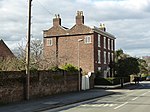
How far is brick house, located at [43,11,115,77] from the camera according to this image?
5569cm

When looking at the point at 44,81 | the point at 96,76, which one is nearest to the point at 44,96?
the point at 44,81

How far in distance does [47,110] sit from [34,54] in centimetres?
2008

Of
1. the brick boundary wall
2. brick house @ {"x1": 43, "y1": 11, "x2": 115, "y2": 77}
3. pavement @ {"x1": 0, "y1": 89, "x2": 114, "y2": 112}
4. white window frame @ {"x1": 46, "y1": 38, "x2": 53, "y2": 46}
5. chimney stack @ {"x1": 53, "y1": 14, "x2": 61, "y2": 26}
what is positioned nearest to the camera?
pavement @ {"x1": 0, "y1": 89, "x2": 114, "y2": 112}

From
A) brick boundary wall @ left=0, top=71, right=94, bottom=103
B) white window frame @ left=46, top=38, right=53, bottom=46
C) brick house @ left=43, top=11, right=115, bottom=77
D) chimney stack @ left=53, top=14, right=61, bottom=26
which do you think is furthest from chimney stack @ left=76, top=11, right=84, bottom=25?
brick boundary wall @ left=0, top=71, right=94, bottom=103

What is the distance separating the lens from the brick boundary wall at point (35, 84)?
21.6 metres

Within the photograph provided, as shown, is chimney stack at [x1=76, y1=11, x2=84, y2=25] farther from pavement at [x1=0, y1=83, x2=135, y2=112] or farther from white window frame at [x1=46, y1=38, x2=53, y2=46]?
pavement at [x1=0, y1=83, x2=135, y2=112]

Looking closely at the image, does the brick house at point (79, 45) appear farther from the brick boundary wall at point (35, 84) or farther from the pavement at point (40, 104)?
the pavement at point (40, 104)

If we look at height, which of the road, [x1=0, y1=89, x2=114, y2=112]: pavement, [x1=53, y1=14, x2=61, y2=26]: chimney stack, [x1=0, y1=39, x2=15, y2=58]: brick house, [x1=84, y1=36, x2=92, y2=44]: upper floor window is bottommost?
the road

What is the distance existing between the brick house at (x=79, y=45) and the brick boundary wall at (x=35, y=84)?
18.4 m

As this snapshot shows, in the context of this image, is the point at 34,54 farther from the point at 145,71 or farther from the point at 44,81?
the point at 145,71

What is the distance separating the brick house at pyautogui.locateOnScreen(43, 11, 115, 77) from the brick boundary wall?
1843 centimetres

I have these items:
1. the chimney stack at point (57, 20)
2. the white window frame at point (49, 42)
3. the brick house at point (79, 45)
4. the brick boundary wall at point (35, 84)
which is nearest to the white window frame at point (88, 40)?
the brick house at point (79, 45)

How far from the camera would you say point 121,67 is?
62125 millimetres

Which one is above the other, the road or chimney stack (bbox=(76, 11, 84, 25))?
chimney stack (bbox=(76, 11, 84, 25))
